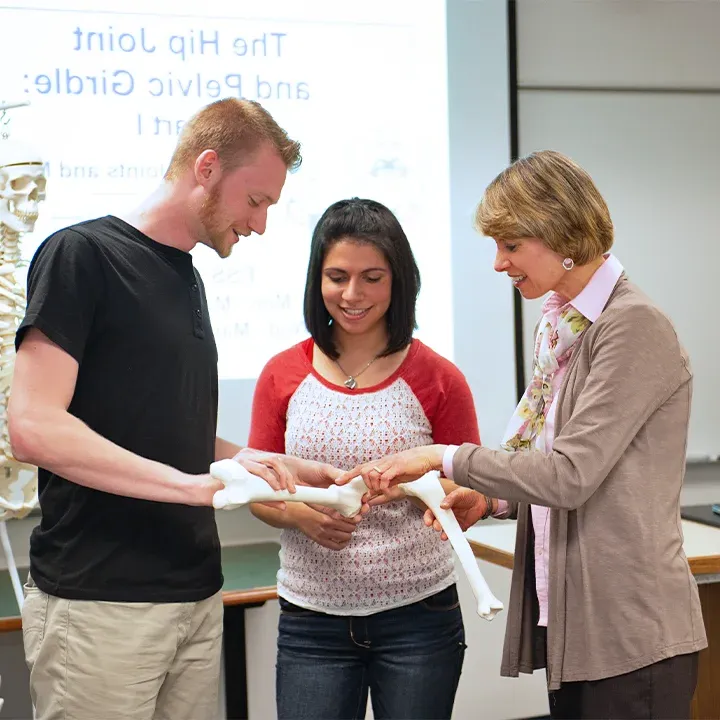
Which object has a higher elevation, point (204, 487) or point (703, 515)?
point (204, 487)

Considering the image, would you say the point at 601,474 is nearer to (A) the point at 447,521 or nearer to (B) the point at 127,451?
(A) the point at 447,521

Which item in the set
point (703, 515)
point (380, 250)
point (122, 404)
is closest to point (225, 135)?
point (380, 250)

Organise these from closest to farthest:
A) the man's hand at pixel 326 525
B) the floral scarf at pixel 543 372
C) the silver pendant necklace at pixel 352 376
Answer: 1. the floral scarf at pixel 543 372
2. the man's hand at pixel 326 525
3. the silver pendant necklace at pixel 352 376

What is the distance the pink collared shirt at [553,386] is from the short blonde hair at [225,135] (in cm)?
63

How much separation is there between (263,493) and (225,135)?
2.09 feet

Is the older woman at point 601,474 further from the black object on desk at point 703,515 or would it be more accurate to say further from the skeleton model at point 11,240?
the black object on desk at point 703,515

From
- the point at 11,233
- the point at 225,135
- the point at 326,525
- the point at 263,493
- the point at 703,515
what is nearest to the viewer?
the point at 263,493

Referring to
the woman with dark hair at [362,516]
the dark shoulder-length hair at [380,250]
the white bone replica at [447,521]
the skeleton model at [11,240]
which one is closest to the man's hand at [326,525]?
the woman with dark hair at [362,516]

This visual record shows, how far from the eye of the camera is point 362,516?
5.80 ft

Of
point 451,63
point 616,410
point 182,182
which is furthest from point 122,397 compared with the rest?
point 451,63

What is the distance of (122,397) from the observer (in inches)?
58.6

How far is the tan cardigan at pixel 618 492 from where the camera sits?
1.47m

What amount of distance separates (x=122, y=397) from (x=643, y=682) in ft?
3.19

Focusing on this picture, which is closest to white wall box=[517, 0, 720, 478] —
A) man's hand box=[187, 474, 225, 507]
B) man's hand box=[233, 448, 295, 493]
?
man's hand box=[233, 448, 295, 493]
